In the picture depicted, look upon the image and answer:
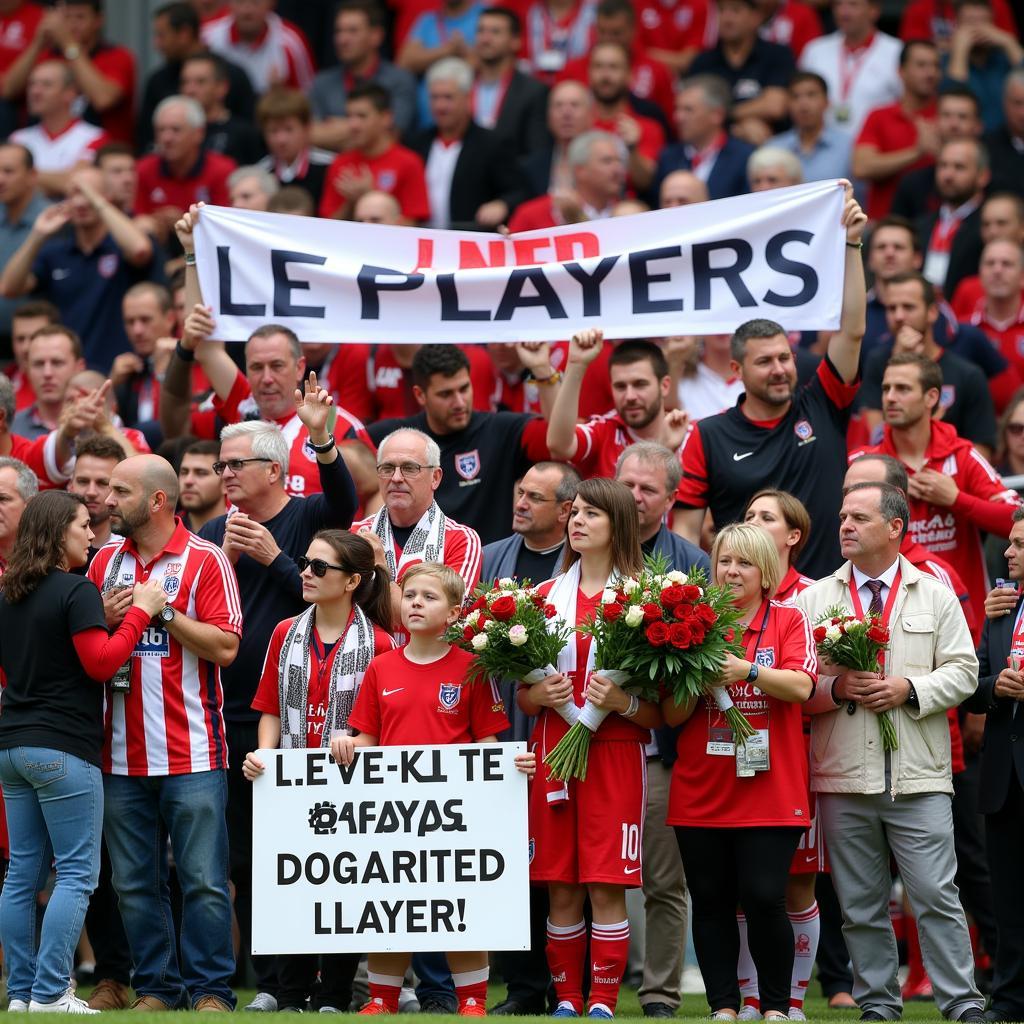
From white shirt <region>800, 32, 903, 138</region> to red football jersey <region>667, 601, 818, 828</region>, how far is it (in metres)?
8.86

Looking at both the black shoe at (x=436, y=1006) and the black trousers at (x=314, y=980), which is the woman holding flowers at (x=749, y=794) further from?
the black trousers at (x=314, y=980)

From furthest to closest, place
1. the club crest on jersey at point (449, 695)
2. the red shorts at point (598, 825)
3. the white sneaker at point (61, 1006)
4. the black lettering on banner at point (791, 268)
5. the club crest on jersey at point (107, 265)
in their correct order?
the club crest on jersey at point (107, 265) → the black lettering on banner at point (791, 268) → the club crest on jersey at point (449, 695) → the red shorts at point (598, 825) → the white sneaker at point (61, 1006)

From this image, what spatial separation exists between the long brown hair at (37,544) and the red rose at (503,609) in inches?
78.1

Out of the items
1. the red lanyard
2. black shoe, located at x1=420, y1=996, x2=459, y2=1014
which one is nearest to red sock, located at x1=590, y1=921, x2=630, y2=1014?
black shoe, located at x1=420, y1=996, x2=459, y2=1014

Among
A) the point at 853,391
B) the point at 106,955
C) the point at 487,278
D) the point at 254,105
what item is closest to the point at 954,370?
the point at 853,391

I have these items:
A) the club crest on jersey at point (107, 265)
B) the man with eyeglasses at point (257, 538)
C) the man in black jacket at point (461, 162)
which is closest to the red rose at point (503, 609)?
the man with eyeglasses at point (257, 538)

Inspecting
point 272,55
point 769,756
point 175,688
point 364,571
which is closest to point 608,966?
point 769,756

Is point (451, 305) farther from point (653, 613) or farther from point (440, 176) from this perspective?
point (440, 176)

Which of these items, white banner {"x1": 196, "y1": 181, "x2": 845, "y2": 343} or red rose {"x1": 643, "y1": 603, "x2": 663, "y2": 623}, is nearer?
red rose {"x1": 643, "y1": 603, "x2": 663, "y2": 623}

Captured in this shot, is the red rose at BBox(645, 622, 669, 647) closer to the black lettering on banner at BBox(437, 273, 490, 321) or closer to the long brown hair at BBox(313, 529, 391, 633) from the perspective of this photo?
the long brown hair at BBox(313, 529, 391, 633)

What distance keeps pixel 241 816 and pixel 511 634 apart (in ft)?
6.46

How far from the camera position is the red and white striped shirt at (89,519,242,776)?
8750mm

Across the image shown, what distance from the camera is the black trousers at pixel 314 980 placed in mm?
8828

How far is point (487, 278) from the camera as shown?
1063 centimetres
